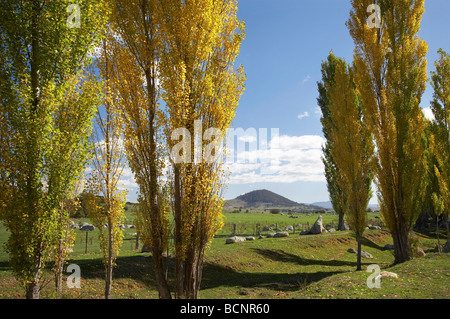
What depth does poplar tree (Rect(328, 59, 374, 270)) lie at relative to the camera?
16.8 meters

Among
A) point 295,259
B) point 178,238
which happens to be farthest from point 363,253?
point 178,238

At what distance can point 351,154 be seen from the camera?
1730 cm

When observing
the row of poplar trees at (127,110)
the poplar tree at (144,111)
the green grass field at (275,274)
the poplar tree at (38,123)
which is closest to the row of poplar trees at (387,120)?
the green grass field at (275,274)

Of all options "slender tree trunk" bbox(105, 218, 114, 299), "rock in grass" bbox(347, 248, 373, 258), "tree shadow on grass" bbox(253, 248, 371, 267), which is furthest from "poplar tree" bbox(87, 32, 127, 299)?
"rock in grass" bbox(347, 248, 373, 258)

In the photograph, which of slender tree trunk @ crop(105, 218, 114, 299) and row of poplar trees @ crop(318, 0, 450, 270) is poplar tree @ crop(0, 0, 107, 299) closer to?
slender tree trunk @ crop(105, 218, 114, 299)

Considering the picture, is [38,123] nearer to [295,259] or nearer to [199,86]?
[199,86]

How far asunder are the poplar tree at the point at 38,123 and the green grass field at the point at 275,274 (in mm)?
1331

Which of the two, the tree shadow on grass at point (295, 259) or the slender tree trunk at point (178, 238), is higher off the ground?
the slender tree trunk at point (178, 238)

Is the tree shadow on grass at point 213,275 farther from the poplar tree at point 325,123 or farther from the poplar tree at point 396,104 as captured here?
the poplar tree at point 325,123

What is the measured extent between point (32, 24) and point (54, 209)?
5.12 metres

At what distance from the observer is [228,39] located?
28.7 ft

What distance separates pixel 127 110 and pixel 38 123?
228 cm

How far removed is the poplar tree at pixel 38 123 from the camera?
21.3 ft
